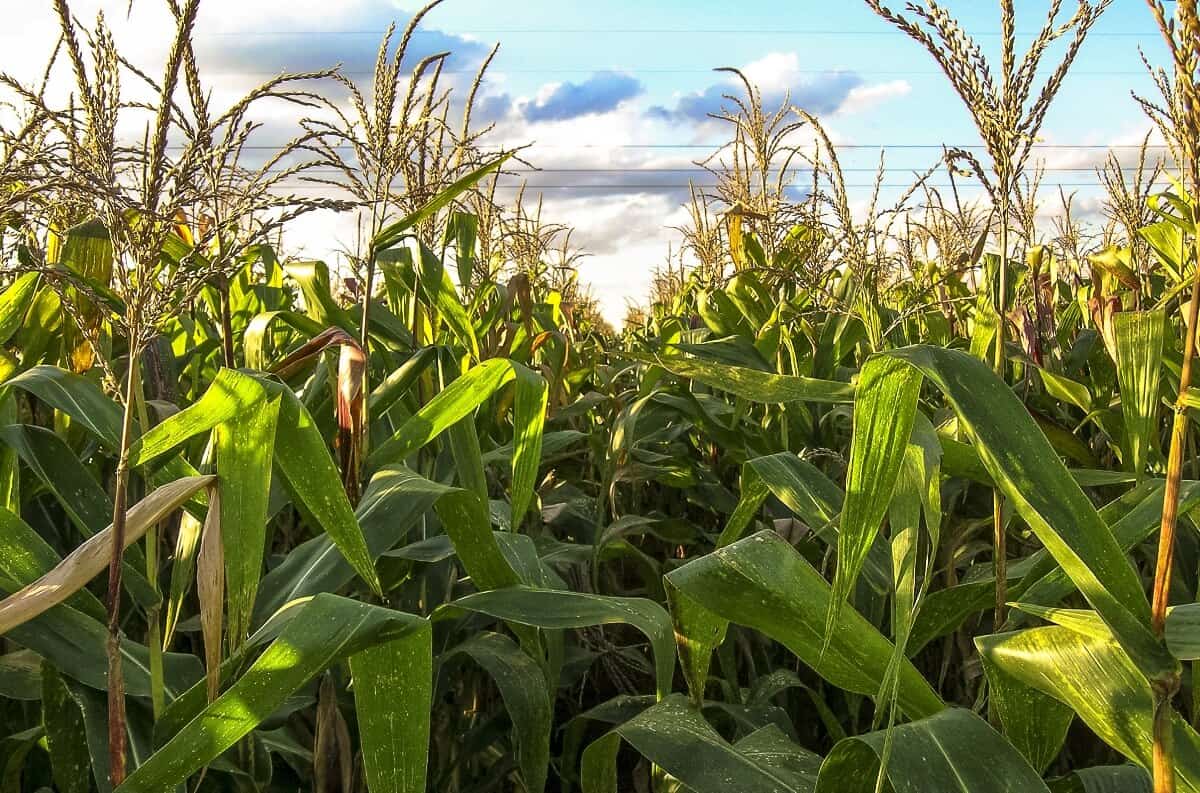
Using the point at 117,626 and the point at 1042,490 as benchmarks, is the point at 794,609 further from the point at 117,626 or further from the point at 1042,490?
the point at 117,626

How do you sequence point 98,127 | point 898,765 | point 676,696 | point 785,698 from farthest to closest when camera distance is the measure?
point 785,698 < point 676,696 < point 98,127 < point 898,765

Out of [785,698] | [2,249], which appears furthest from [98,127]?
[785,698]

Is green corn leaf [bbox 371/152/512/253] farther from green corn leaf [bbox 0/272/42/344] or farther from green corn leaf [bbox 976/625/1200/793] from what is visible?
green corn leaf [bbox 976/625/1200/793]

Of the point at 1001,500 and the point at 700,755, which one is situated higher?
the point at 1001,500

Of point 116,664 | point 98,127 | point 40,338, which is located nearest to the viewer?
point 116,664

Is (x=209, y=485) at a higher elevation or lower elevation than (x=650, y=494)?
higher

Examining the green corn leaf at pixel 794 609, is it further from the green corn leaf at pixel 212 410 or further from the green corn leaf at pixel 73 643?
the green corn leaf at pixel 73 643

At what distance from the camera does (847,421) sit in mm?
2740

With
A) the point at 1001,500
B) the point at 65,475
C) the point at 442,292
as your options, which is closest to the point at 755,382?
the point at 1001,500

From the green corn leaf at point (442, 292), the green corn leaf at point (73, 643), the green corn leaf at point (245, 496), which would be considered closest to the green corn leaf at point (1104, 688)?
the green corn leaf at point (245, 496)

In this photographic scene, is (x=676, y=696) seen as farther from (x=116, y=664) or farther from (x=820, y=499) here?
(x=116, y=664)

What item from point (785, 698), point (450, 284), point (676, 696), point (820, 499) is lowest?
point (785, 698)

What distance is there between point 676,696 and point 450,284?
122cm

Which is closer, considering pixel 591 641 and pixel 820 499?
pixel 820 499
